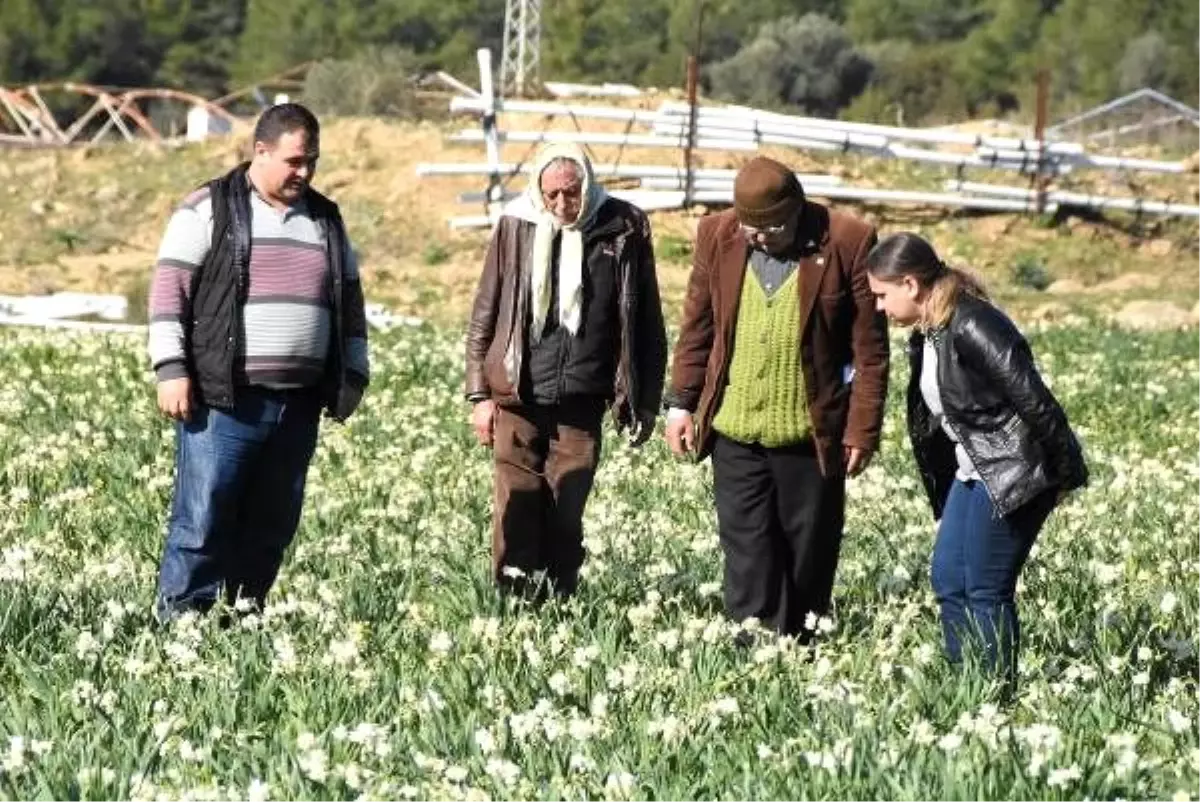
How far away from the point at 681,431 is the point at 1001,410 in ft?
4.51

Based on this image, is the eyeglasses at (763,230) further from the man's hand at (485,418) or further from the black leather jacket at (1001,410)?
the man's hand at (485,418)

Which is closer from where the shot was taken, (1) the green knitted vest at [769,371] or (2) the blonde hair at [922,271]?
(2) the blonde hair at [922,271]

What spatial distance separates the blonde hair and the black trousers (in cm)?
104

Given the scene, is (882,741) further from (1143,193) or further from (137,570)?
(1143,193)

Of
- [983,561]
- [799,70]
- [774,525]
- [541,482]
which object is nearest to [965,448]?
[983,561]

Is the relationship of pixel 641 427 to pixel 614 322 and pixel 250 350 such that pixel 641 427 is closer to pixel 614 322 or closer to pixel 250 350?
pixel 614 322

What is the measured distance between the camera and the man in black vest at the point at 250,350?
23.9ft

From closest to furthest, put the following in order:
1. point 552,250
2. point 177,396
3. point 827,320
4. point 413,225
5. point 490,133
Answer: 1. point 177,396
2. point 827,320
3. point 552,250
4. point 490,133
5. point 413,225

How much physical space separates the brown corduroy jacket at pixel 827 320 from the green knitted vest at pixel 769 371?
32 millimetres

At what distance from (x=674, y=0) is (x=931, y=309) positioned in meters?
99.9

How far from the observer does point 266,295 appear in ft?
24.1

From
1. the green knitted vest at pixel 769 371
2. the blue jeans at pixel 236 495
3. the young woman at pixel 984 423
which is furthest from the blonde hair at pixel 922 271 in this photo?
the blue jeans at pixel 236 495

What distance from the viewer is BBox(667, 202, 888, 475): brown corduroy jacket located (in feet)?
24.4

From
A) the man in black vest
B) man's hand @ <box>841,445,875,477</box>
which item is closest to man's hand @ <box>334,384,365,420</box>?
the man in black vest
